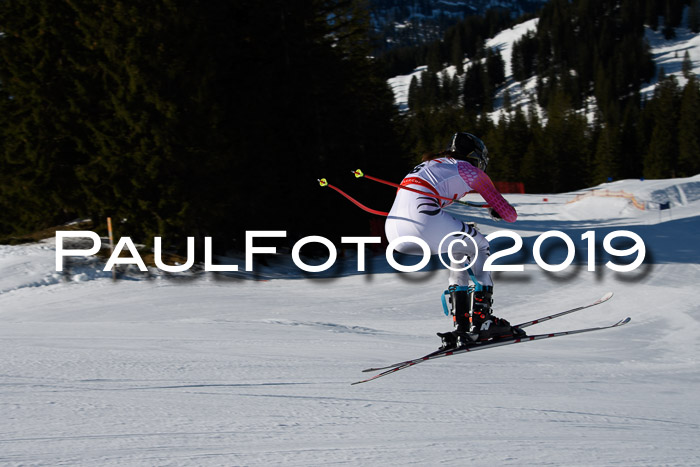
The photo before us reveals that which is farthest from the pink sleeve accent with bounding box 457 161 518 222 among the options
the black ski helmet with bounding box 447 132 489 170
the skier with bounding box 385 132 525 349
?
the black ski helmet with bounding box 447 132 489 170

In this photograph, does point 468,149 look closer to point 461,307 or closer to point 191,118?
point 461,307

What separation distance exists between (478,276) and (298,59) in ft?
48.3

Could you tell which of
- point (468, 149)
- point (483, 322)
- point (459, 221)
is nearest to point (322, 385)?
point (483, 322)

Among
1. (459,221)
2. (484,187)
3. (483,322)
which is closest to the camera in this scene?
(484,187)

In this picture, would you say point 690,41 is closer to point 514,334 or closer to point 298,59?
point 298,59

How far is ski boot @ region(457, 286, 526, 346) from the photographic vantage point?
6094 mm

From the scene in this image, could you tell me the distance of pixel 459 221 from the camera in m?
6.00

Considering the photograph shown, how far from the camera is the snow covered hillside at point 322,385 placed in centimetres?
376

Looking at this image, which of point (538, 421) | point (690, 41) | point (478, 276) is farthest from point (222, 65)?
point (690, 41)

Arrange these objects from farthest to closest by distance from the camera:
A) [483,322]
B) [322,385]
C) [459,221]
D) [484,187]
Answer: [483,322] < [459,221] < [484,187] < [322,385]

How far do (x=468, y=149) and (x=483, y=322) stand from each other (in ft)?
5.70

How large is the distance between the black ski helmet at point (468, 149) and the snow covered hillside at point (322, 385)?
2144 millimetres

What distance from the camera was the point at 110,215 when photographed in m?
15.5

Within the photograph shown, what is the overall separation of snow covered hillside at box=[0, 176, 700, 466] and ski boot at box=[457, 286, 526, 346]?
40 centimetres
